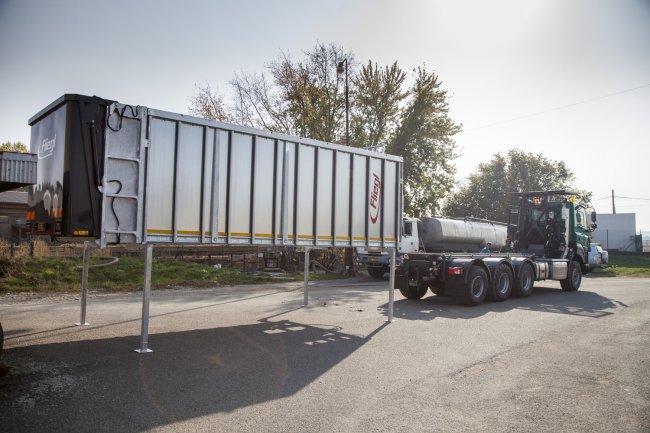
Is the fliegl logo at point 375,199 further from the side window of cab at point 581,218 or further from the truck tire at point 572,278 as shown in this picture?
the side window of cab at point 581,218

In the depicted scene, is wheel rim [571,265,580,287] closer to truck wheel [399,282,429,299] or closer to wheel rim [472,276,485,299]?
wheel rim [472,276,485,299]

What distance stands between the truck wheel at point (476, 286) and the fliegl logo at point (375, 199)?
3680 millimetres

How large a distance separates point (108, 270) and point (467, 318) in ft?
43.5

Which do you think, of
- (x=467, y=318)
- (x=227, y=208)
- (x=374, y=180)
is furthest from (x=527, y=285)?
(x=227, y=208)

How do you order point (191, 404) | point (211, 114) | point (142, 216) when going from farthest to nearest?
point (211, 114) → point (142, 216) → point (191, 404)

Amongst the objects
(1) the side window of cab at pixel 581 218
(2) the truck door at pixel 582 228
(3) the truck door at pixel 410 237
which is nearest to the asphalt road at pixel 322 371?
(2) the truck door at pixel 582 228

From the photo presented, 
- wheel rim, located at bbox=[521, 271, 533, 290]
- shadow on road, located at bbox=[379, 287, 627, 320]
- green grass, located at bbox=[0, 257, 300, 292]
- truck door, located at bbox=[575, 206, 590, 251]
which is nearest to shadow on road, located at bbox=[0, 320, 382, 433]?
shadow on road, located at bbox=[379, 287, 627, 320]

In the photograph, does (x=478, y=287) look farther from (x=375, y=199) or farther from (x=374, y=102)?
(x=374, y=102)

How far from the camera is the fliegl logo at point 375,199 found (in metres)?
11.3

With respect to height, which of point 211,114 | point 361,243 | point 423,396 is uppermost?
point 211,114

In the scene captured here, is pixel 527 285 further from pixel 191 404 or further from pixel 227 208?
pixel 191 404

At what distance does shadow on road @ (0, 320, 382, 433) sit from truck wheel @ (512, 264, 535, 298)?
27.1ft

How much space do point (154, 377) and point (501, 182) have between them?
216 feet

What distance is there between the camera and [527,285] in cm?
1568
